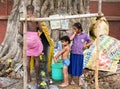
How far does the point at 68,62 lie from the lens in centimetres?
636

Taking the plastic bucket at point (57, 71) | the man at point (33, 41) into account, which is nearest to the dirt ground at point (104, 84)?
the plastic bucket at point (57, 71)

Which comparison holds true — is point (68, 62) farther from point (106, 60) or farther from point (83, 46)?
point (106, 60)

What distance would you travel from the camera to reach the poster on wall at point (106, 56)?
7.63 metres

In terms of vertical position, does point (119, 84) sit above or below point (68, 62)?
below

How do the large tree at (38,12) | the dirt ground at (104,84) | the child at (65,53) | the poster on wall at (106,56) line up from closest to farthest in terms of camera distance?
the child at (65,53)
the dirt ground at (104,84)
the large tree at (38,12)
the poster on wall at (106,56)

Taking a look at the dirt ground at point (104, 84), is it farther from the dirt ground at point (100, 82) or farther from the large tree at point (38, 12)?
the large tree at point (38, 12)

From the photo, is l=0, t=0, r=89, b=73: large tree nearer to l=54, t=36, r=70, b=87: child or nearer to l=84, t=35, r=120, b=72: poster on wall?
l=84, t=35, r=120, b=72: poster on wall

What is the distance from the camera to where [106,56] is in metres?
7.72

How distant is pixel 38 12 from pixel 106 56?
1678 millimetres

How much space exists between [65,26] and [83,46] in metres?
1.01

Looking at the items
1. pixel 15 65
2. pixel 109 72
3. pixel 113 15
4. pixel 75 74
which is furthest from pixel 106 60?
pixel 113 15

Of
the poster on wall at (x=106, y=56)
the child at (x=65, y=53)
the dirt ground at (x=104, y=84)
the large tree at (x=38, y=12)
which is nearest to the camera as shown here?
the child at (x=65, y=53)

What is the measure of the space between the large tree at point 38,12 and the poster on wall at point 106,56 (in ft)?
1.74

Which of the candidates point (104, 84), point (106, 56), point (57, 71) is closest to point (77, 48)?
point (57, 71)
